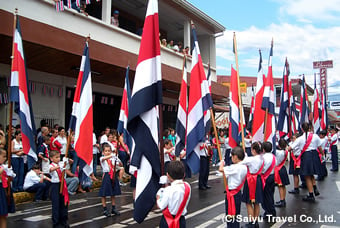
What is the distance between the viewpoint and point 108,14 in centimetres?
1270

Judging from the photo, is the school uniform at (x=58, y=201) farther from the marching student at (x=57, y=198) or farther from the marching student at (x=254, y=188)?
the marching student at (x=254, y=188)

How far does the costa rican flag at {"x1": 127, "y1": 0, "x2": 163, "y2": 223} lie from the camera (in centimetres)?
362

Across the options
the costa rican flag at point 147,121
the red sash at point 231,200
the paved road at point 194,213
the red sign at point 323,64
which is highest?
the red sign at point 323,64

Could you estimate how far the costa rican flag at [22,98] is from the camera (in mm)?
5238

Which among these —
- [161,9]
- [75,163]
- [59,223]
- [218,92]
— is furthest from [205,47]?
[59,223]

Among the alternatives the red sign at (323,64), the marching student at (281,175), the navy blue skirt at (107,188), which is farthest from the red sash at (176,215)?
the red sign at (323,64)

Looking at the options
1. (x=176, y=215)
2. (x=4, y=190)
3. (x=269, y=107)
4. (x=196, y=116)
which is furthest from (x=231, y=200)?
(x=4, y=190)

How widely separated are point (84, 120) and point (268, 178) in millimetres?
3736

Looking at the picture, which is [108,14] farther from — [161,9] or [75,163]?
[75,163]

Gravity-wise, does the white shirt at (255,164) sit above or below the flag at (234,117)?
below

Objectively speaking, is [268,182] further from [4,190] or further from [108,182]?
[4,190]

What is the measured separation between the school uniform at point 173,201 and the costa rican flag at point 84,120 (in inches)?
101

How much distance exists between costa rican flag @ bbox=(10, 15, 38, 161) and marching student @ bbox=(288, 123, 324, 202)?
605 cm

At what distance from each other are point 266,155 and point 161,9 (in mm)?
11944
